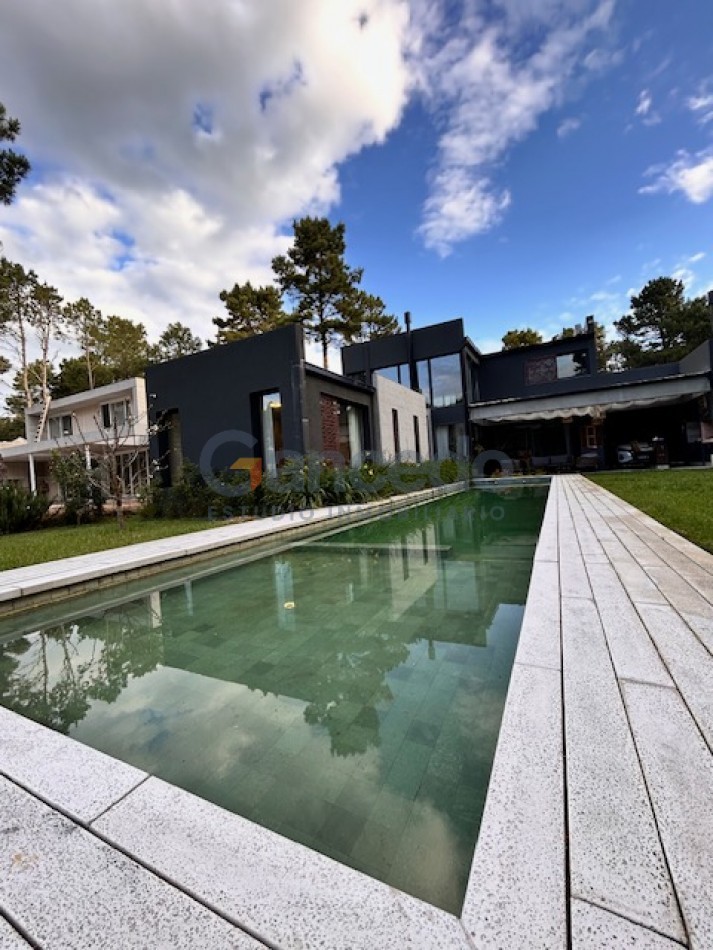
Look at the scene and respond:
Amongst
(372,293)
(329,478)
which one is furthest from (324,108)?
(372,293)

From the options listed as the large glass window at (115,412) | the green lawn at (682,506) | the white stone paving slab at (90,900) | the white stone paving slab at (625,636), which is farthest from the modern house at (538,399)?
the white stone paving slab at (90,900)

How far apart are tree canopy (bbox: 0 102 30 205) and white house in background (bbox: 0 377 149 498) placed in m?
6.43

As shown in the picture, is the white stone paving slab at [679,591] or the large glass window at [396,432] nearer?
the white stone paving slab at [679,591]

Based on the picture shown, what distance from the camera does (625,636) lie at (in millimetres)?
2189

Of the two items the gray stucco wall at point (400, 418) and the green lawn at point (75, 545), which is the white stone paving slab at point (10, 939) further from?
the gray stucco wall at point (400, 418)

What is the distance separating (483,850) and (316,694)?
128 cm

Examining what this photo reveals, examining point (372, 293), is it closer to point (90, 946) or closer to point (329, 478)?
point (329, 478)

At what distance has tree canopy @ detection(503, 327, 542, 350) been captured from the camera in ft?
97.2

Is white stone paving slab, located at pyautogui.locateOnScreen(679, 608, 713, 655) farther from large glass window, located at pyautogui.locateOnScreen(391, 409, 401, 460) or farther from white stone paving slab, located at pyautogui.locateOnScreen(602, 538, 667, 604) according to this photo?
large glass window, located at pyautogui.locateOnScreen(391, 409, 401, 460)

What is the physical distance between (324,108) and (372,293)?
1469cm

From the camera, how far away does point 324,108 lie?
338 inches

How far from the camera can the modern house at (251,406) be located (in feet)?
32.2

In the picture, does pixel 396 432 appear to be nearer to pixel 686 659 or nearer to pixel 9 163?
pixel 9 163

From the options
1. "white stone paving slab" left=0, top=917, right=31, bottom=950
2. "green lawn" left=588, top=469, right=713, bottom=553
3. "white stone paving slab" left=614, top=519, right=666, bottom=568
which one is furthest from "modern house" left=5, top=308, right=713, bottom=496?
"white stone paving slab" left=0, top=917, right=31, bottom=950
